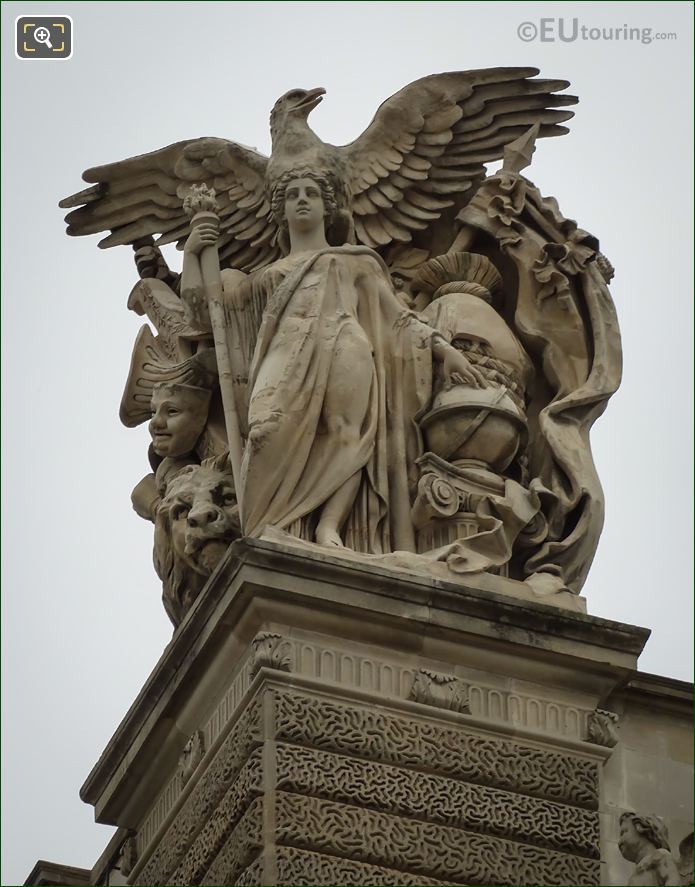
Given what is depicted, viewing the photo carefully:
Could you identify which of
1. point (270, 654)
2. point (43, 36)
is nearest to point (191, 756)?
point (270, 654)

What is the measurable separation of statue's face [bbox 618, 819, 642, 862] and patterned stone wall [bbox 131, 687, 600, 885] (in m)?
0.16

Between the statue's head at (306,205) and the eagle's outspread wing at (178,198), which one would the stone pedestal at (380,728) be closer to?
the statue's head at (306,205)

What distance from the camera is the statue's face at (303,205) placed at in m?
20.8

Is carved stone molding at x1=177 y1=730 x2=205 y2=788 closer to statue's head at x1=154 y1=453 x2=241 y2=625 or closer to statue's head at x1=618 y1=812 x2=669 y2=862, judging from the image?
statue's head at x1=154 y1=453 x2=241 y2=625

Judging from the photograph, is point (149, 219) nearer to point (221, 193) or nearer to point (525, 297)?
point (221, 193)

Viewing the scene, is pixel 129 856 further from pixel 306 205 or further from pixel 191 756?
pixel 306 205

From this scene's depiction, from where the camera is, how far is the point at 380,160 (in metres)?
21.5

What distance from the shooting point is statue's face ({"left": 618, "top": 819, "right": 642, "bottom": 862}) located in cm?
1838

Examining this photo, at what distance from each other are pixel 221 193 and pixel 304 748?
5.22 meters

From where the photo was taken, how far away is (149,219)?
73.3ft

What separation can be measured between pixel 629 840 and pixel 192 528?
3639 mm

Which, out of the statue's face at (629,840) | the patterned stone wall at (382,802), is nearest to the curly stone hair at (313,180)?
the patterned stone wall at (382,802)

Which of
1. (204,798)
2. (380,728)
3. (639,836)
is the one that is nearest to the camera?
(380,728)

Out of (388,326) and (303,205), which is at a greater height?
(303,205)
